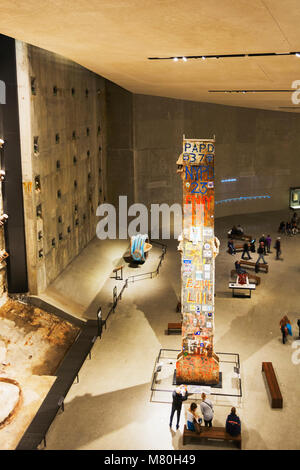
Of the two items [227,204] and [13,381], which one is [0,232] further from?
[227,204]

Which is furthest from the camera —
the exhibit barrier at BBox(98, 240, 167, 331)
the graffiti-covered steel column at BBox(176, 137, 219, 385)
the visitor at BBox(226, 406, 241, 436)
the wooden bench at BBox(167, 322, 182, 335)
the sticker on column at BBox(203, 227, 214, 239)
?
the exhibit barrier at BBox(98, 240, 167, 331)

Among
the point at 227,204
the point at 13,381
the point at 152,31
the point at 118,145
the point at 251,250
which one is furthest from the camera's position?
the point at 227,204

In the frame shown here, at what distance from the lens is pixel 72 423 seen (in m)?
13.5

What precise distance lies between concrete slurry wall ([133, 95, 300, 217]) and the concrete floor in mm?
7819

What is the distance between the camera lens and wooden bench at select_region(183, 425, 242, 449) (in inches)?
492

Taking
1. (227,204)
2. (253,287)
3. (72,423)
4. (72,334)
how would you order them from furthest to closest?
(227,204)
(253,287)
(72,334)
(72,423)

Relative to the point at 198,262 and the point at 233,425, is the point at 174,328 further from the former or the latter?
the point at 233,425

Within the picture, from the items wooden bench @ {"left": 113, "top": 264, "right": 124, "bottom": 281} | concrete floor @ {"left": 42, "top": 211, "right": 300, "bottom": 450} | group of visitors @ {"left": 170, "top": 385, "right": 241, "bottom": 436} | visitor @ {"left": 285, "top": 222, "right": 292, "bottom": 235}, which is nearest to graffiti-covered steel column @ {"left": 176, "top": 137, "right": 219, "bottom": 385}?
concrete floor @ {"left": 42, "top": 211, "right": 300, "bottom": 450}

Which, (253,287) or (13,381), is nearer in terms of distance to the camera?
(13,381)

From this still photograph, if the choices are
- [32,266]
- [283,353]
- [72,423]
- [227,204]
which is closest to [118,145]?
[227,204]

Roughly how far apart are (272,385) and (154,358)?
13.8ft

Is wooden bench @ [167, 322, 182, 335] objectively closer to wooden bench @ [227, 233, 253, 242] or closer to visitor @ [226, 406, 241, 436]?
visitor @ [226, 406, 241, 436]

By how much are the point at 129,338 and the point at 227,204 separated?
70.1 ft

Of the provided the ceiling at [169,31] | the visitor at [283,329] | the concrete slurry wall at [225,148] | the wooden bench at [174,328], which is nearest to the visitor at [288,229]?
the concrete slurry wall at [225,148]
